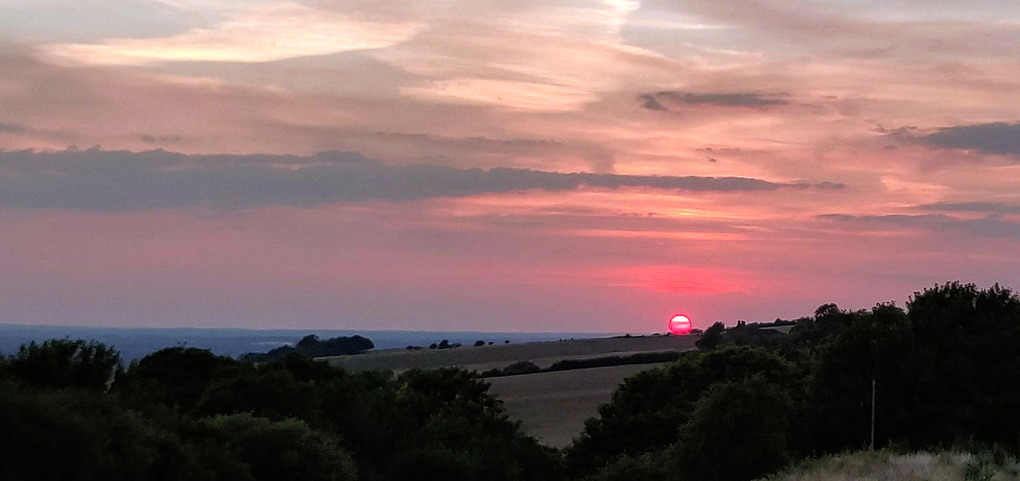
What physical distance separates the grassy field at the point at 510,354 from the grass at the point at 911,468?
9825 cm

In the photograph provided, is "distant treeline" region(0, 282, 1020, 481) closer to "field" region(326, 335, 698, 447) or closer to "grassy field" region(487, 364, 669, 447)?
"field" region(326, 335, 698, 447)

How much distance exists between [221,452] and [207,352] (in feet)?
75.4

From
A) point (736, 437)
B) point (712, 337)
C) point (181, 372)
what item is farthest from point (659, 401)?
point (712, 337)

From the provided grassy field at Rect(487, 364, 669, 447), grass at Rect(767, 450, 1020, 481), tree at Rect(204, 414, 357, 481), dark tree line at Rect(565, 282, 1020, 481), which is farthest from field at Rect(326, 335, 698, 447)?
grass at Rect(767, 450, 1020, 481)

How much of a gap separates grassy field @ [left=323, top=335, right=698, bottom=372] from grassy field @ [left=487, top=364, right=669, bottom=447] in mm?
16998

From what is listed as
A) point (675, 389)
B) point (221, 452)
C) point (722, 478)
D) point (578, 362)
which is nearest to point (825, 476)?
point (722, 478)

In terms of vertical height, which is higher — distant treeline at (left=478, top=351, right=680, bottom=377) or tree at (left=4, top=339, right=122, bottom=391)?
tree at (left=4, top=339, right=122, bottom=391)

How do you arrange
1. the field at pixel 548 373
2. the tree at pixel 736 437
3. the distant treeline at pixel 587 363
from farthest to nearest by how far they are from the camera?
the distant treeline at pixel 587 363 → the field at pixel 548 373 → the tree at pixel 736 437

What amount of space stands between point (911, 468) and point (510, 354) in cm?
11860

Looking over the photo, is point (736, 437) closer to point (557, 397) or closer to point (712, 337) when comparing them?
point (557, 397)

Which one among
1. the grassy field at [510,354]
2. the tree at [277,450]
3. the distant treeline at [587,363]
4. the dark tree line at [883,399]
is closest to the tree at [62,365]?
the tree at [277,450]

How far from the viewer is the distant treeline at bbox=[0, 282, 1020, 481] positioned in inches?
1385

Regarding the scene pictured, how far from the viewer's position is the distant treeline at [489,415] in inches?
1385

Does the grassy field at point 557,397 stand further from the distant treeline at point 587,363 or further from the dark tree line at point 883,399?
the dark tree line at point 883,399
